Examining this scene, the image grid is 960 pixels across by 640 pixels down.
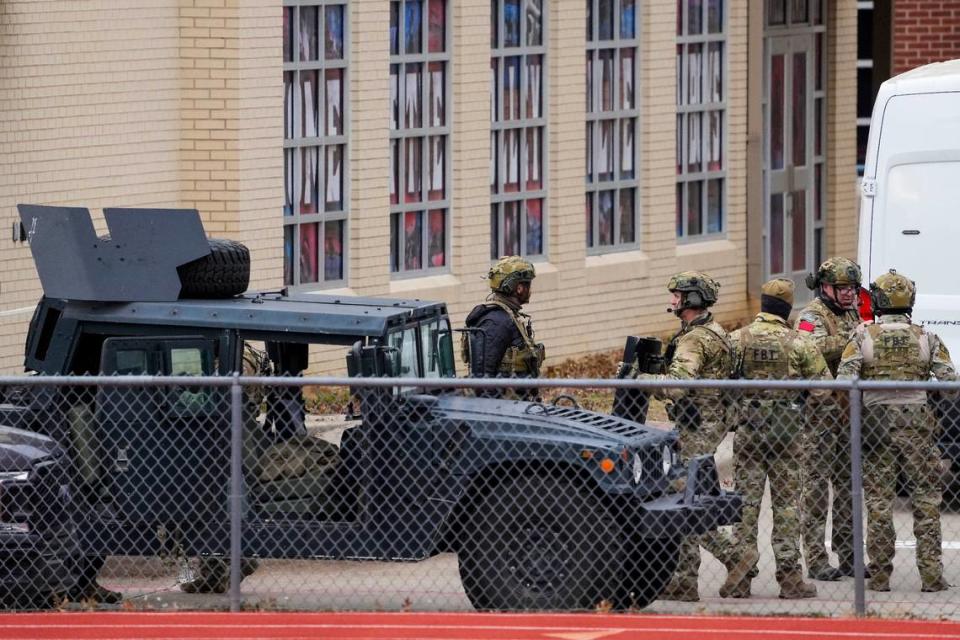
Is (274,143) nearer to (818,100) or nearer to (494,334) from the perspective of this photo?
(494,334)

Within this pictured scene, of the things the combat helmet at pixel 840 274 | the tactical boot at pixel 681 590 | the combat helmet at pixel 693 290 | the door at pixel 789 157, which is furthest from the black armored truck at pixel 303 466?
the door at pixel 789 157

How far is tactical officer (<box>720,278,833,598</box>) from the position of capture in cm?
1137

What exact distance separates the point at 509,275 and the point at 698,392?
5.20 feet

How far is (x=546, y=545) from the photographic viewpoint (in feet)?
34.1

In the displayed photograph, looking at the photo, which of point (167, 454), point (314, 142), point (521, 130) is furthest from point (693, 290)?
point (521, 130)

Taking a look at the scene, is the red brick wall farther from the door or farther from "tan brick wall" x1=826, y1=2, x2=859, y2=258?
the door

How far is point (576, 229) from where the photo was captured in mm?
20422

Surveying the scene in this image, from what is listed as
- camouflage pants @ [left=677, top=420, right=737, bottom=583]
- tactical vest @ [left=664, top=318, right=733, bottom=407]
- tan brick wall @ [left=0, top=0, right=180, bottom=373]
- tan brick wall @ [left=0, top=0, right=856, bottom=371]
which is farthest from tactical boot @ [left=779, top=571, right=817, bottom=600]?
tan brick wall @ [left=0, top=0, right=180, bottom=373]

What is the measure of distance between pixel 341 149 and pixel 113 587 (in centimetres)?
717

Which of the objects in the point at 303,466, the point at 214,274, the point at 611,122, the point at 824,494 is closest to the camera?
the point at 303,466

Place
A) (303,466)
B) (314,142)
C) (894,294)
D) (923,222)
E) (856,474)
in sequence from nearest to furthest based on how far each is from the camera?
(856,474) < (303,466) < (894,294) < (923,222) < (314,142)

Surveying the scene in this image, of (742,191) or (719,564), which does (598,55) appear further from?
(719,564)

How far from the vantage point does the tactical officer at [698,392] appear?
11391mm

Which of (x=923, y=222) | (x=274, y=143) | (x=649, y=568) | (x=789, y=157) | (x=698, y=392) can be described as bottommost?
(x=649, y=568)
